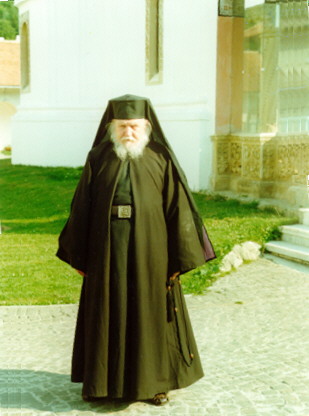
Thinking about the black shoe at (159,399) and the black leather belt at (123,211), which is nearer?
the black leather belt at (123,211)

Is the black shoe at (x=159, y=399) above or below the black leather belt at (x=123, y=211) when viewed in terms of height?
below

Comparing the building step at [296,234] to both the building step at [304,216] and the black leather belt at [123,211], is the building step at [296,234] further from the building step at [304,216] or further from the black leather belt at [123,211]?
the black leather belt at [123,211]

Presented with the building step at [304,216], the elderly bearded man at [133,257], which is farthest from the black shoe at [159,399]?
the building step at [304,216]

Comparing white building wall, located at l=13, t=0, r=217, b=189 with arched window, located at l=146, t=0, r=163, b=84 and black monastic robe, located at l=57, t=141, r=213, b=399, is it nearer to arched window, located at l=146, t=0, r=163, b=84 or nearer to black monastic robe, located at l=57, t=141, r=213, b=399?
arched window, located at l=146, t=0, r=163, b=84

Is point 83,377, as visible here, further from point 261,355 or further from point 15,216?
point 15,216

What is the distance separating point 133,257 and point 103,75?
613 inches

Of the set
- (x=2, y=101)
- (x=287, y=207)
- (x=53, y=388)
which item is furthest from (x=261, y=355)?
(x=2, y=101)

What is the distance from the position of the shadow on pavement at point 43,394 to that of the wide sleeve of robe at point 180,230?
105cm

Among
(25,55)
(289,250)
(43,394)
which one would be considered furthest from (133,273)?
(25,55)

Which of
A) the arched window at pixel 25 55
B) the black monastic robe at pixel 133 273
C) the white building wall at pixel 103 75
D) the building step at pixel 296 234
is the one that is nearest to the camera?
the black monastic robe at pixel 133 273

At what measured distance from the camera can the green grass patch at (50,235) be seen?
27.1ft

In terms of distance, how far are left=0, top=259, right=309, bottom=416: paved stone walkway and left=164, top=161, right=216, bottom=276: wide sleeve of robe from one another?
1007 millimetres

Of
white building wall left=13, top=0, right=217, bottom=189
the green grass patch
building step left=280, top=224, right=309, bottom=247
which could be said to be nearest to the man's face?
the green grass patch

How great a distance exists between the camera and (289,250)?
9.51 meters
